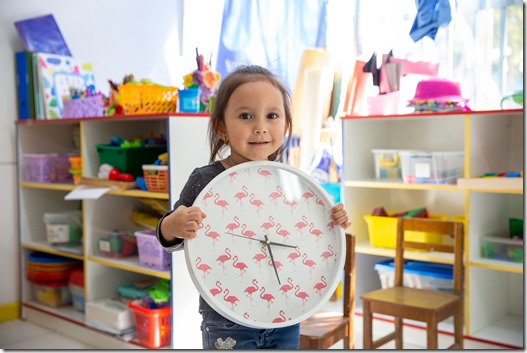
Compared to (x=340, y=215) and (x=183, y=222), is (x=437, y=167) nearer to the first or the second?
(x=340, y=215)

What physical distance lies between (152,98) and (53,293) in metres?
0.94

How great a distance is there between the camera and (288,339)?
3.73 ft

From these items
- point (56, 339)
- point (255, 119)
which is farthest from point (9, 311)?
point (255, 119)

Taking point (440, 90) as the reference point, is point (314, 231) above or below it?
below

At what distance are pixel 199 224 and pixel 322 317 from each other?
0.83m

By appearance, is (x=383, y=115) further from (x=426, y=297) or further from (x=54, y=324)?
(x=54, y=324)

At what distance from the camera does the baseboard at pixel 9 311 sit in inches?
103

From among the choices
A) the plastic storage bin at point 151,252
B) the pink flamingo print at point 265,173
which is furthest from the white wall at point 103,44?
the pink flamingo print at point 265,173

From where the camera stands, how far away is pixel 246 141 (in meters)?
1.11

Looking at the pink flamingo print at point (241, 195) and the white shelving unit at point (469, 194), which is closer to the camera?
the pink flamingo print at point (241, 195)

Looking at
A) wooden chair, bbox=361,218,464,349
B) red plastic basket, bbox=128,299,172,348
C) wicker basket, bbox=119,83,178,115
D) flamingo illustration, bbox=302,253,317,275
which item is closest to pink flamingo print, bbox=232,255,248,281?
flamingo illustration, bbox=302,253,317,275

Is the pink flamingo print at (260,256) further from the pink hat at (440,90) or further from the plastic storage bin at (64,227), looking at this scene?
the plastic storage bin at (64,227)

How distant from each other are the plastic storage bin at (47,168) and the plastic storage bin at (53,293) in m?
0.40

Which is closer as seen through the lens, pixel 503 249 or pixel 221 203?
pixel 221 203
